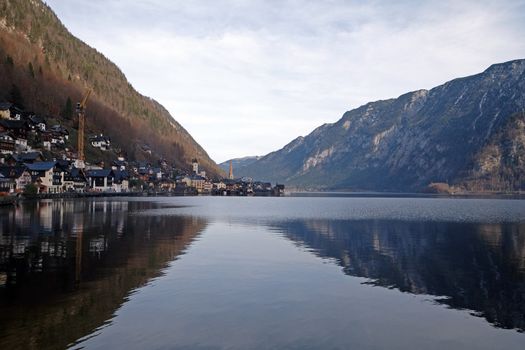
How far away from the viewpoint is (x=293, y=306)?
25.7 meters

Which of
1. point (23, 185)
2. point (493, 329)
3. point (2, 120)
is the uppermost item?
point (2, 120)

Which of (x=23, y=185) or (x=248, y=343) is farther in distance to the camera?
(x=23, y=185)

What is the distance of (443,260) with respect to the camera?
4300 cm

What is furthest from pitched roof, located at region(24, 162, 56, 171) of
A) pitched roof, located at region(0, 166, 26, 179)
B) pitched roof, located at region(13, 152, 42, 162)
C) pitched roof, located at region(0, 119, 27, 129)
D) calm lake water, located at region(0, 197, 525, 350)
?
calm lake water, located at region(0, 197, 525, 350)

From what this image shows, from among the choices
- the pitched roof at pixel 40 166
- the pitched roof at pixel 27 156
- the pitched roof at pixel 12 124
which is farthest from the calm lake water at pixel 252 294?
the pitched roof at pixel 12 124

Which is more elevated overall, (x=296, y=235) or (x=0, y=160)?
(x=0, y=160)

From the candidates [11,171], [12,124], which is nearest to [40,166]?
[12,124]

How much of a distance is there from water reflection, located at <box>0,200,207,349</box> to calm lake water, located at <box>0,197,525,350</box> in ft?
0.29

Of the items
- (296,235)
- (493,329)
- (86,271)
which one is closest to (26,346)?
(86,271)

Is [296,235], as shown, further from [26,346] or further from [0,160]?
[0,160]

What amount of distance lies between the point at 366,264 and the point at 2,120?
6327 inches

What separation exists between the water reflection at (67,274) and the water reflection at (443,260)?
56.0 feet

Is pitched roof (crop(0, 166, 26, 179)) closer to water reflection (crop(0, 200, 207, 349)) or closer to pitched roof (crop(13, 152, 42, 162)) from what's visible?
pitched roof (crop(13, 152, 42, 162))

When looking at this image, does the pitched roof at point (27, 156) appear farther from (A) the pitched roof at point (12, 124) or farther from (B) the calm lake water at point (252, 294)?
(B) the calm lake water at point (252, 294)
